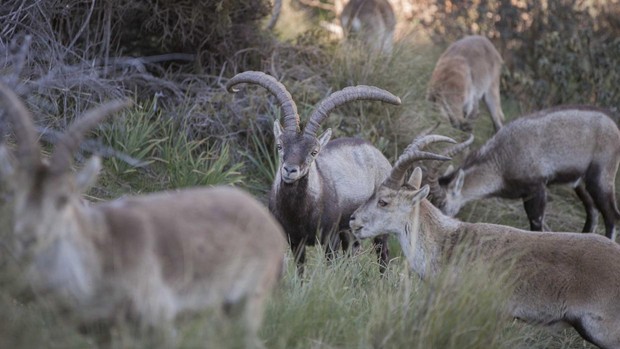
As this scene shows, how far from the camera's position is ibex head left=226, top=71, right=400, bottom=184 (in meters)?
7.76

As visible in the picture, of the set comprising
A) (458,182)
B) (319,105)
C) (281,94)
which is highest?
(281,94)

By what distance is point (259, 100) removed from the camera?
36.3 ft

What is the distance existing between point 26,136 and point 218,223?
1010mm

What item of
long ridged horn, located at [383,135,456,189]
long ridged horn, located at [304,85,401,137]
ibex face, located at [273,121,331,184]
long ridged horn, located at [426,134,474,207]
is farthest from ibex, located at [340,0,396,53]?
long ridged horn, located at [383,135,456,189]

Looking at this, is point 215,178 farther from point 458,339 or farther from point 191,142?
point 458,339

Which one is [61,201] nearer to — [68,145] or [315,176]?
[68,145]

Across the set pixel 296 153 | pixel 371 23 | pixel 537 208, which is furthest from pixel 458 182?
pixel 371 23

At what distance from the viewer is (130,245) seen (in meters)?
4.21

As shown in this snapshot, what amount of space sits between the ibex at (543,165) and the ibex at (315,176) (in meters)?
2.31

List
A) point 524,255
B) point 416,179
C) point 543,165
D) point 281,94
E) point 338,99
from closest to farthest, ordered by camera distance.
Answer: point 524,255
point 416,179
point 281,94
point 338,99
point 543,165

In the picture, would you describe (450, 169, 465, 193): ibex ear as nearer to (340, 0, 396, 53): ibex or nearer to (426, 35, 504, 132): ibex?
(426, 35, 504, 132): ibex

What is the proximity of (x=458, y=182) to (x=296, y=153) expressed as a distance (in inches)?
149

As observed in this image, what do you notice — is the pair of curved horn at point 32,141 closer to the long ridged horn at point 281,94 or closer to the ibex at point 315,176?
the ibex at point 315,176

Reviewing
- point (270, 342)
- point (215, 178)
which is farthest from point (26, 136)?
point (215, 178)
